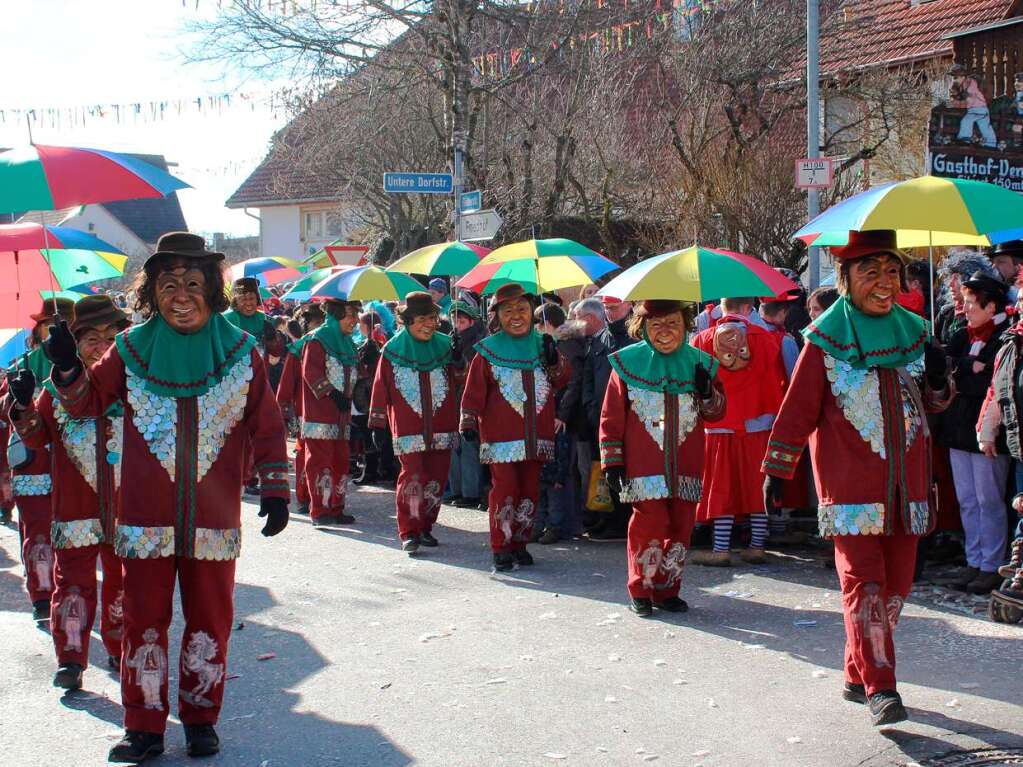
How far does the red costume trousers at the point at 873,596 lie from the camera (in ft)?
17.2

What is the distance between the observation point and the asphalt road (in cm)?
511

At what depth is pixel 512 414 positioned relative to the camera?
891cm

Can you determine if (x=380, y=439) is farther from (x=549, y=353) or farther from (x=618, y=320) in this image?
(x=549, y=353)

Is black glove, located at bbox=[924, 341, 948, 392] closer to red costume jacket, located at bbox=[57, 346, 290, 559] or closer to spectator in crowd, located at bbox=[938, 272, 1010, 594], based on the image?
spectator in crowd, located at bbox=[938, 272, 1010, 594]

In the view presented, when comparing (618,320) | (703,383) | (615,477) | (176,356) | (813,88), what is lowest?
(615,477)

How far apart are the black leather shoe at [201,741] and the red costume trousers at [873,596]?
263cm

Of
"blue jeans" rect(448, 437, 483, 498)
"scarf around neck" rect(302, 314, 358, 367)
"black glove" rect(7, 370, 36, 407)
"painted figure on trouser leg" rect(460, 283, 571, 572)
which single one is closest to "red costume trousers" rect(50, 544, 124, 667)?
"black glove" rect(7, 370, 36, 407)

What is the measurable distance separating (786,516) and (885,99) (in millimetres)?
11430

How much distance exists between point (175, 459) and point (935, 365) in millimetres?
3234

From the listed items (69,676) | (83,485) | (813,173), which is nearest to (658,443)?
(83,485)

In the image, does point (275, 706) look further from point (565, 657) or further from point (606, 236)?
point (606, 236)

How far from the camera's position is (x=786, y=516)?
955cm

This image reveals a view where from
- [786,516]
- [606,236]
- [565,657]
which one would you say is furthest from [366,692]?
[606,236]

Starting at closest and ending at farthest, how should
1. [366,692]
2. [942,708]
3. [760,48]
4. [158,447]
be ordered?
[158,447] → [942,708] → [366,692] → [760,48]
